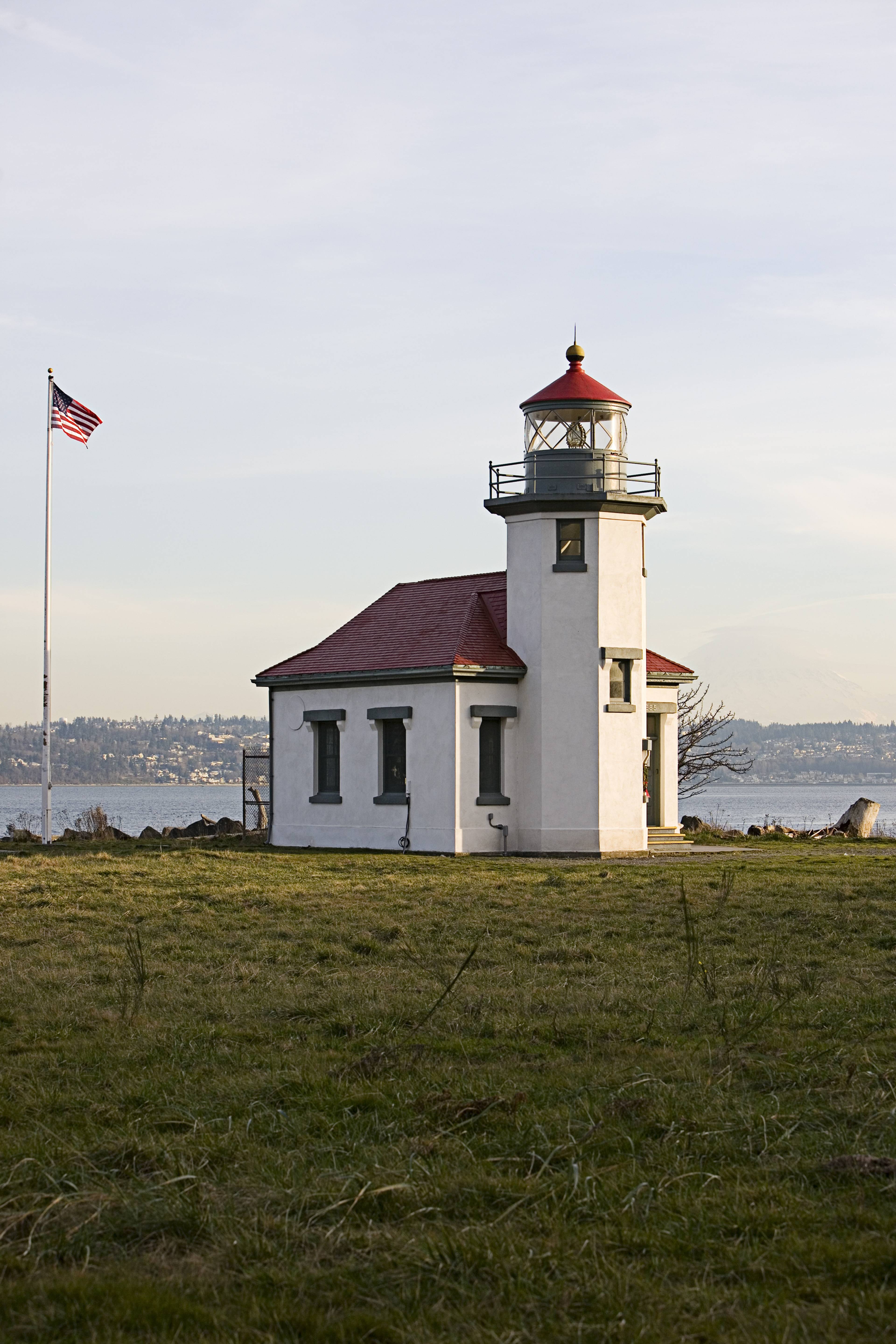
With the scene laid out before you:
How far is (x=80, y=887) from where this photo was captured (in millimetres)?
19578

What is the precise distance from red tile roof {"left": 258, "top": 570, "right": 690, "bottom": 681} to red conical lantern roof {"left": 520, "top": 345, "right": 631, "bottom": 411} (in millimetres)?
4177

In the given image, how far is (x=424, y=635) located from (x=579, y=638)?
3566mm

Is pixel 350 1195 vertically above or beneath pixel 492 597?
beneath

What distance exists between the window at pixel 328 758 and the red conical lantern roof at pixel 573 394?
772 centimetres

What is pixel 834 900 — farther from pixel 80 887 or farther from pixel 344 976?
pixel 80 887

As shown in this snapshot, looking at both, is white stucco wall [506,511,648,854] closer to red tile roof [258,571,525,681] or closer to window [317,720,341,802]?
red tile roof [258,571,525,681]

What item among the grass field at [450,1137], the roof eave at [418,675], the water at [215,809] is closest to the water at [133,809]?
the water at [215,809]

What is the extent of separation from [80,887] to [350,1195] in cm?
1440

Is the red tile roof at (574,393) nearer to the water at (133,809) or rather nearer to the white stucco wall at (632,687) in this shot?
the white stucco wall at (632,687)

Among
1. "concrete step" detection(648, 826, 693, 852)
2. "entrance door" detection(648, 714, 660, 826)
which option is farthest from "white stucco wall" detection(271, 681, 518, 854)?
"entrance door" detection(648, 714, 660, 826)

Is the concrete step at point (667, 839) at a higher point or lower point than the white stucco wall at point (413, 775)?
lower

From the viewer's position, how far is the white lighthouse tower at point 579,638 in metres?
27.7

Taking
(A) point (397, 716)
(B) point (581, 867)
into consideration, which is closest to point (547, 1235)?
(B) point (581, 867)

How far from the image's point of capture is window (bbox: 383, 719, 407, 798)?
2873cm
